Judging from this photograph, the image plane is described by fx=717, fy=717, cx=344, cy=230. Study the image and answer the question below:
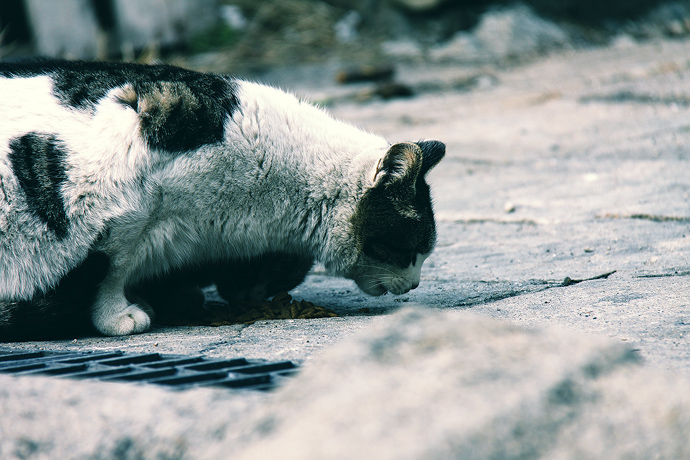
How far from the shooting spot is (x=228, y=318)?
105 inches

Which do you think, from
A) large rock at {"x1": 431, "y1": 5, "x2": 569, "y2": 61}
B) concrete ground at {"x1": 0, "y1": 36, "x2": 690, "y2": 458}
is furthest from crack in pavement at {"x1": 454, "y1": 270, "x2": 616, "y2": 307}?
large rock at {"x1": 431, "y1": 5, "x2": 569, "y2": 61}

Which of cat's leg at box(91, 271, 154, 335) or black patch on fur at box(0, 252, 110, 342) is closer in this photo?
black patch on fur at box(0, 252, 110, 342)

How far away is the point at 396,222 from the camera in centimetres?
274

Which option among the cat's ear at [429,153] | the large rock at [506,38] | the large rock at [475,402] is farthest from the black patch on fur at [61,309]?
the large rock at [506,38]

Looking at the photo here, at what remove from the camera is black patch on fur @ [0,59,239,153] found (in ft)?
8.00

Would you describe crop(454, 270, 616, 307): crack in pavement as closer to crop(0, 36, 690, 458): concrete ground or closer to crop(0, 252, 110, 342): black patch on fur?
crop(0, 36, 690, 458): concrete ground

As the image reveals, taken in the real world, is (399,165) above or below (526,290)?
above

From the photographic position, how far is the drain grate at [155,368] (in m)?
1.59

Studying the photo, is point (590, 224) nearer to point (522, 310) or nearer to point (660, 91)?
point (522, 310)

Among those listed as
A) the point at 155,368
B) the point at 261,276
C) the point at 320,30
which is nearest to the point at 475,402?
the point at 155,368

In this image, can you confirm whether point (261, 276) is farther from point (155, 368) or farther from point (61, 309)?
point (155, 368)

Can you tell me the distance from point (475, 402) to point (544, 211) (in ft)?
8.73

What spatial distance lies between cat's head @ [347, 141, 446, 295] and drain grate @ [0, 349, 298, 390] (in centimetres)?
103

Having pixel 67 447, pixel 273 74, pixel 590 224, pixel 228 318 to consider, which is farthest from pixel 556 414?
pixel 273 74
